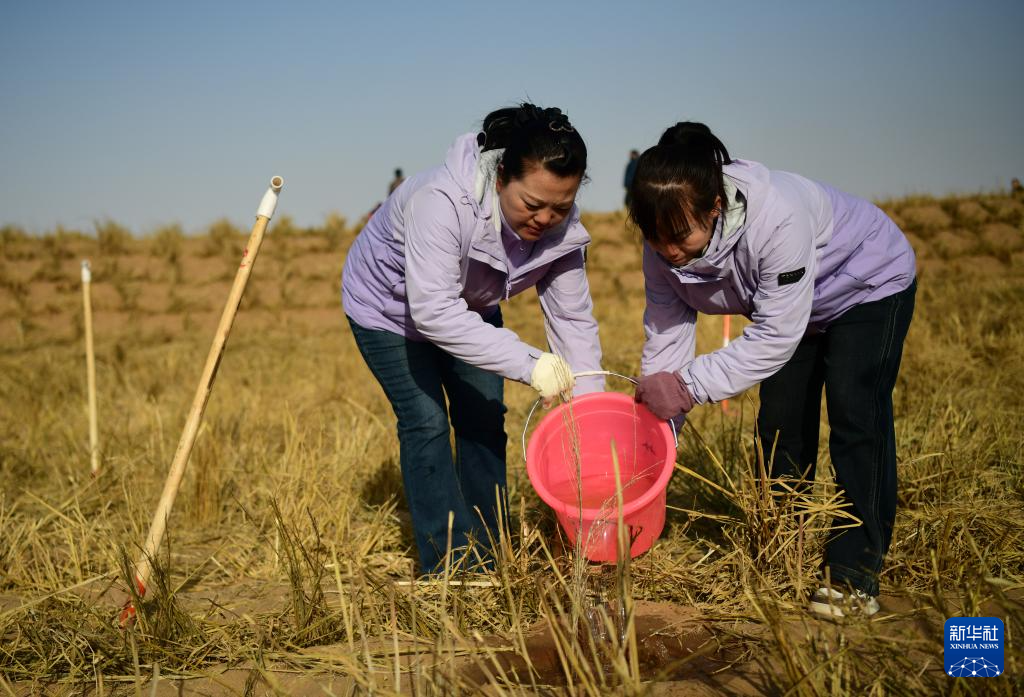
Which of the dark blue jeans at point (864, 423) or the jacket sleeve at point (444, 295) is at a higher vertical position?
the jacket sleeve at point (444, 295)

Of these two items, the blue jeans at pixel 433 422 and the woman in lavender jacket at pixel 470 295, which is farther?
the blue jeans at pixel 433 422

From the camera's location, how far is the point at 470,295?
8.05 ft

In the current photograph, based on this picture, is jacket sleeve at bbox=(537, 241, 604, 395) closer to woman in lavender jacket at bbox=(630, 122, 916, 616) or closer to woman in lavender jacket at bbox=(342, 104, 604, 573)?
woman in lavender jacket at bbox=(342, 104, 604, 573)

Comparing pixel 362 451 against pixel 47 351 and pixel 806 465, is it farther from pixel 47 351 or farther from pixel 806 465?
pixel 47 351

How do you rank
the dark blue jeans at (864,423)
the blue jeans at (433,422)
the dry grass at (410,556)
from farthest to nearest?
the blue jeans at (433,422)
the dark blue jeans at (864,423)
the dry grass at (410,556)

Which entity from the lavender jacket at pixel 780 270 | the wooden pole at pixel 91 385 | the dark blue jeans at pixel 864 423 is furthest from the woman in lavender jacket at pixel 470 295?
the wooden pole at pixel 91 385

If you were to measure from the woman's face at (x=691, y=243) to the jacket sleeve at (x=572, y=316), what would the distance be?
A: 38 centimetres

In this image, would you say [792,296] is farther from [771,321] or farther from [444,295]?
[444,295]

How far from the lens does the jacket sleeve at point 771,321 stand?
2062mm

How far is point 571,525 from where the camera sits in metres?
2.25

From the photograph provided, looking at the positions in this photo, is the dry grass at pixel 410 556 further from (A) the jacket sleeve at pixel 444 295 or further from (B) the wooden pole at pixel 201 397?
(A) the jacket sleeve at pixel 444 295

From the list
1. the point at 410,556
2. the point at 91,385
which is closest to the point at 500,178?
the point at 410,556

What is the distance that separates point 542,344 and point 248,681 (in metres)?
5.44

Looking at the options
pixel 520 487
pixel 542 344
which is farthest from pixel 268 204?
pixel 542 344
